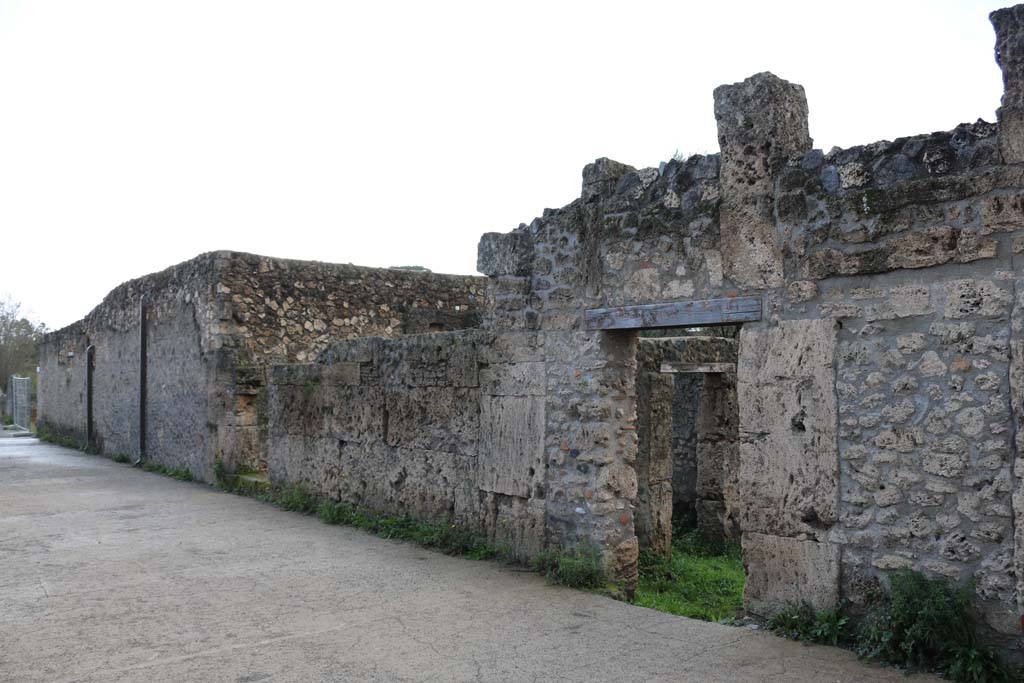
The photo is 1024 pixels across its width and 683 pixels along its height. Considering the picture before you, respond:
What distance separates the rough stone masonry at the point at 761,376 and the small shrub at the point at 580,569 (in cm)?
10

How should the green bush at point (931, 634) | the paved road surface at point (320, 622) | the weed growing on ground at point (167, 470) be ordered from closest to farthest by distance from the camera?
the green bush at point (931, 634) → the paved road surface at point (320, 622) → the weed growing on ground at point (167, 470)

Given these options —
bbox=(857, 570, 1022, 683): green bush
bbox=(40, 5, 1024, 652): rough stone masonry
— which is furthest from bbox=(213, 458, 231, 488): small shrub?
bbox=(857, 570, 1022, 683): green bush

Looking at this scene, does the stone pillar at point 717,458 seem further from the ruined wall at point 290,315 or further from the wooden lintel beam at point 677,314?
the ruined wall at point 290,315

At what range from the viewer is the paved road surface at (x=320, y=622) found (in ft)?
12.6

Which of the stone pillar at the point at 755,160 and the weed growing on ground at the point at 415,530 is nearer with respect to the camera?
the stone pillar at the point at 755,160

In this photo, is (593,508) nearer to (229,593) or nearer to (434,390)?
(434,390)

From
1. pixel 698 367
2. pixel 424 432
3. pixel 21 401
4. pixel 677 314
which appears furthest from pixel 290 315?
pixel 21 401

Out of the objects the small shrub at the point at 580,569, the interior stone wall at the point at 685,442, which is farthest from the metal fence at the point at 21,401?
the small shrub at the point at 580,569

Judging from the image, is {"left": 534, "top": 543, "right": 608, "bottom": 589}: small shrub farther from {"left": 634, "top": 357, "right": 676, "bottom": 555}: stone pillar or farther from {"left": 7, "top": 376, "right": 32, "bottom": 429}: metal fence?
{"left": 7, "top": 376, "right": 32, "bottom": 429}: metal fence

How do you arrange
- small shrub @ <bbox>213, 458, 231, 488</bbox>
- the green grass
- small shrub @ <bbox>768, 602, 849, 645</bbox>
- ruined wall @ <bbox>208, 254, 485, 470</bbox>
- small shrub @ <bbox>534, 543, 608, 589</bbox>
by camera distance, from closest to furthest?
small shrub @ <bbox>768, 602, 849, 645</bbox> → small shrub @ <bbox>534, 543, 608, 589</bbox> → the green grass → small shrub @ <bbox>213, 458, 231, 488</bbox> → ruined wall @ <bbox>208, 254, 485, 470</bbox>

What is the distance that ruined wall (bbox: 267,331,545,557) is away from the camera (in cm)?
611

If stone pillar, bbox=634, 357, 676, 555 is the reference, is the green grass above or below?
below

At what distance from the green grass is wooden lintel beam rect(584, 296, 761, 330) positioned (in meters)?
1.94

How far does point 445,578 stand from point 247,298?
685cm
